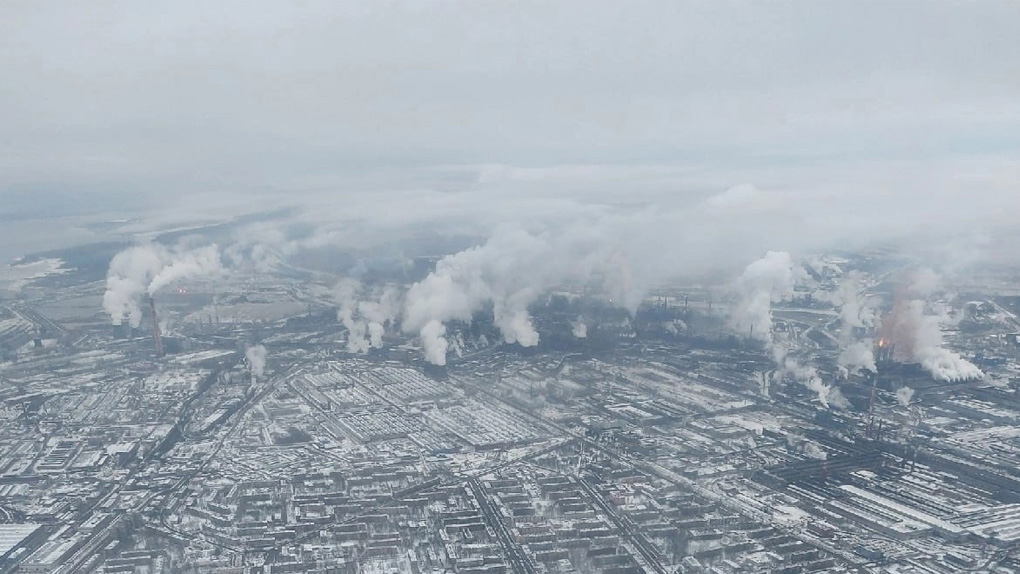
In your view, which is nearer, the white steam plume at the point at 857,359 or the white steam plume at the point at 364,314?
the white steam plume at the point at 857,359

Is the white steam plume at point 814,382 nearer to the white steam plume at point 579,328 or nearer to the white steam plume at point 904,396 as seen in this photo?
the white steam plume at point 904,396

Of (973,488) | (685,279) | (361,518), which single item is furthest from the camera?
(685,279)

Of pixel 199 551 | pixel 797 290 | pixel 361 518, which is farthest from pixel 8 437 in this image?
pixel 797 290

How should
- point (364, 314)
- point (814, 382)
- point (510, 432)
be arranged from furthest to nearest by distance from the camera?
point (364, 314) < point (814, 382) < point (510, 432)

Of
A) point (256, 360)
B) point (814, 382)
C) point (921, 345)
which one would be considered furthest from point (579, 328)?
point (256, 360)

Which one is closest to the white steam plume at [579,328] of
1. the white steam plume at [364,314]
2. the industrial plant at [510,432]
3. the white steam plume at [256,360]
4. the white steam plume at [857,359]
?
the industrial plant at [510,432]

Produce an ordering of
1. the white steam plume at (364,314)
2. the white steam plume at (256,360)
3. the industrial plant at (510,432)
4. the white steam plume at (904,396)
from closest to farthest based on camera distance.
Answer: the industrial plant at (510,432) < the white steam plume at (904,396) < the white steam plume at (256,360) < the white steam plume at (364,314)

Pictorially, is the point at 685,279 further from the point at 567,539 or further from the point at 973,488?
the point at 567,539

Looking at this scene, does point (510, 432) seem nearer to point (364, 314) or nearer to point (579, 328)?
point (579, 328)

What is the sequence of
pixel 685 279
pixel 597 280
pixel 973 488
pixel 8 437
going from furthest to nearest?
pixel 685 279
pixel 597 280
pixel 8 437
pixel 973 488
